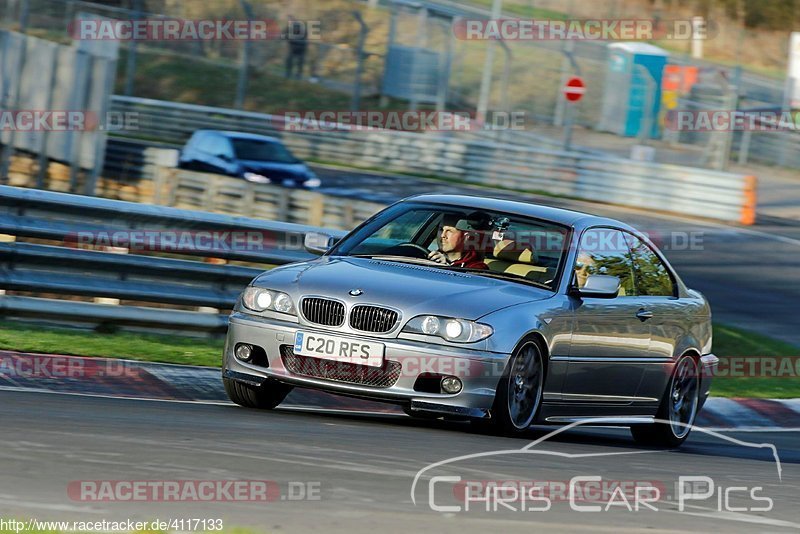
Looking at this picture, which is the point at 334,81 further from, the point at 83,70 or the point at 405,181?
the point at 83,70

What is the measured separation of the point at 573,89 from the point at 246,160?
8.58 m

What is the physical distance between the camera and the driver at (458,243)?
8.73 metres

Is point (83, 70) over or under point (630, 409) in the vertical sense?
over

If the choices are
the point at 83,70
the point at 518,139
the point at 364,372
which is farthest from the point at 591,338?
the point at 518,139

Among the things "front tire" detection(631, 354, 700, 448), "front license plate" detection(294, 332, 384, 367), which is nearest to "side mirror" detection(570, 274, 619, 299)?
"front tire" detection(631, 354, 700, 448)

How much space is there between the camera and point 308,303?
799 cm

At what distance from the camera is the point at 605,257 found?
9242 mm

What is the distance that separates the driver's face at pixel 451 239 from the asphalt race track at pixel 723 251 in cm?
865

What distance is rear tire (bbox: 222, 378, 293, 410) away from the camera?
848 centimetres

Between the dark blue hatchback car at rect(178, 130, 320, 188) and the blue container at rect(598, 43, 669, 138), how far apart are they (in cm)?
1505

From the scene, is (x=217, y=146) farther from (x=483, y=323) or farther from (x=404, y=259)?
(x=483, y=323)

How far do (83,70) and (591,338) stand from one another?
14.2m

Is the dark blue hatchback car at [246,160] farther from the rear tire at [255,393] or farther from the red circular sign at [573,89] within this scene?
the rear tire at [255,393]

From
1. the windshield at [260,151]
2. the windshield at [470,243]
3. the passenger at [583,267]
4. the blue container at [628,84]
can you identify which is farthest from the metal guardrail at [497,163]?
the windshield at [470,243]
